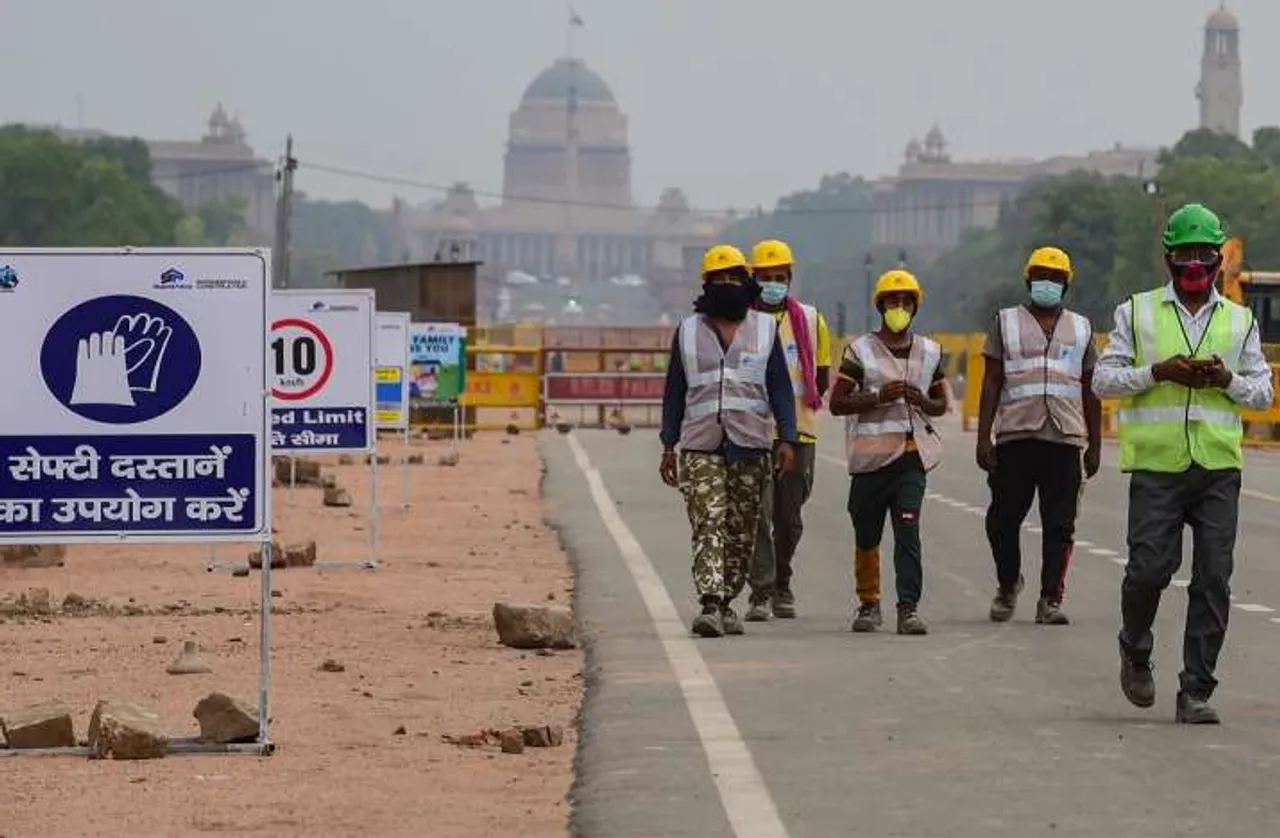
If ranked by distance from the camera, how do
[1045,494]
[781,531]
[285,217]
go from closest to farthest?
[1045,494]
[781,531]
[285,217]

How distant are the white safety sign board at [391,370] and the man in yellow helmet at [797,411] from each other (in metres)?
8.77

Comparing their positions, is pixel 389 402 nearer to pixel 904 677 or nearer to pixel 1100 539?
pixel 1100 539

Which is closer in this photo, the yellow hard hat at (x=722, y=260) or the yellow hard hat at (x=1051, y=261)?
the yellow hard hat at (x=722, y=260)

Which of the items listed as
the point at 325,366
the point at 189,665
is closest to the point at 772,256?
the point at 189,665

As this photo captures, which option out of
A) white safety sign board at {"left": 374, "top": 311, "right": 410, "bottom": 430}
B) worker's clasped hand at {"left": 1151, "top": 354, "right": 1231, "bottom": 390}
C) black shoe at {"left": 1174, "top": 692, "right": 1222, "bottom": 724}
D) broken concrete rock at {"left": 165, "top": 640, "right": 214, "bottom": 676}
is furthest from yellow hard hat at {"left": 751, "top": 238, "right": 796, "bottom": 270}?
white safety sign board at {"left": 374, "top": 311, "right": 410, "bottom": 430}

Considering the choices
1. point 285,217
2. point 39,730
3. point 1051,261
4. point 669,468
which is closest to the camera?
point 39,730

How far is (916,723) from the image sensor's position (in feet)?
42.0

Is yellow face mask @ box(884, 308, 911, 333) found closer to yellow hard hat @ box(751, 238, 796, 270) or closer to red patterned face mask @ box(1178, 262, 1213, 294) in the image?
yellow hard hat @ box(751, 238, 796, 270)

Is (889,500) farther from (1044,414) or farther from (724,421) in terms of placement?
(724,421)

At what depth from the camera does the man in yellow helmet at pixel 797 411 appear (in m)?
17.4

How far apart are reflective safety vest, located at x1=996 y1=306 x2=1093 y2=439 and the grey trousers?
1.01m

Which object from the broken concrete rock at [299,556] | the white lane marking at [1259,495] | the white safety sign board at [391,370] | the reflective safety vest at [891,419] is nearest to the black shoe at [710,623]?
the reflective safety vest at [891,419]

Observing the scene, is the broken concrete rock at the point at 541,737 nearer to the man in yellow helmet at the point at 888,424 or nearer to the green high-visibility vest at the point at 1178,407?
the green high-visibility vest at the point at 1178,407

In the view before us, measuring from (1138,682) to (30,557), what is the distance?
11242mm
